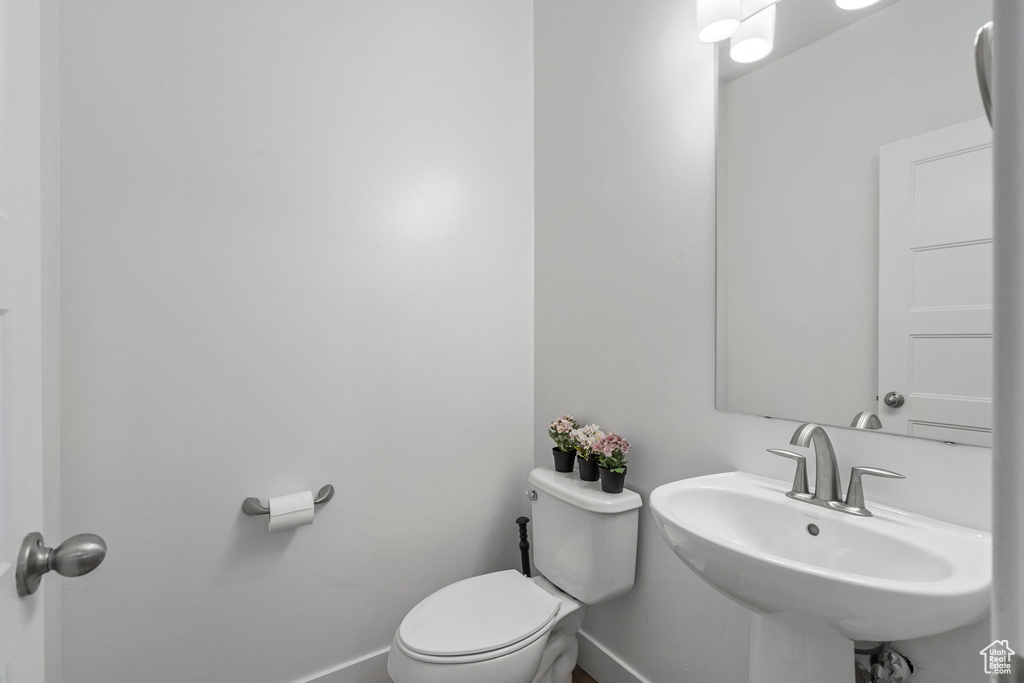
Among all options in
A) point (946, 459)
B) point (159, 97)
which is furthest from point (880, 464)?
point (159, 97)

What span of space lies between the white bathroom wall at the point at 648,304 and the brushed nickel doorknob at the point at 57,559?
4.08 feet

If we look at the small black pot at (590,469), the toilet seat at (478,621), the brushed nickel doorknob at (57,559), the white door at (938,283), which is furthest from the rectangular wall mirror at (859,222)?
the brushed nickel doorknob at (57,559)

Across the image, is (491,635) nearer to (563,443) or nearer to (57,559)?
(563,443)

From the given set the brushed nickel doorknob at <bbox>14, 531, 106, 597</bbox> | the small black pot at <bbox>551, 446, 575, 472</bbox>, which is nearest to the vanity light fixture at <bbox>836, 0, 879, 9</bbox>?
the small black pot at <bbox>551, 446, 575, 472</bbox>

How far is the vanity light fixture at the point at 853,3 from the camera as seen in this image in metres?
1.01

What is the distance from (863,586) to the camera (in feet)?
2.19

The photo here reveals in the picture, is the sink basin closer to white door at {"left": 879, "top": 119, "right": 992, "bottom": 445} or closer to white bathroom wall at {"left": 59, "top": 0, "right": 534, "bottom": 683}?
white door at {"left": 879, "top": 119, "right": 992, "bottom": 445}

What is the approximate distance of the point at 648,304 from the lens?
147 centimetres

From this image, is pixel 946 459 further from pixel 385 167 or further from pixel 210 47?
pixel 210 47

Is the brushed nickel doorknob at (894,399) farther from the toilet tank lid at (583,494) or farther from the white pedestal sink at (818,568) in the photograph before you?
the toilet tank lid at (583,494)

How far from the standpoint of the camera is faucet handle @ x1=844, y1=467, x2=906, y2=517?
0.94m

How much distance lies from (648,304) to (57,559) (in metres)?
1.35

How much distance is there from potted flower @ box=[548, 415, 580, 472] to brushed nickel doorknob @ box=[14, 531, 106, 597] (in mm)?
1230

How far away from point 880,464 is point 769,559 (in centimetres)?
42
